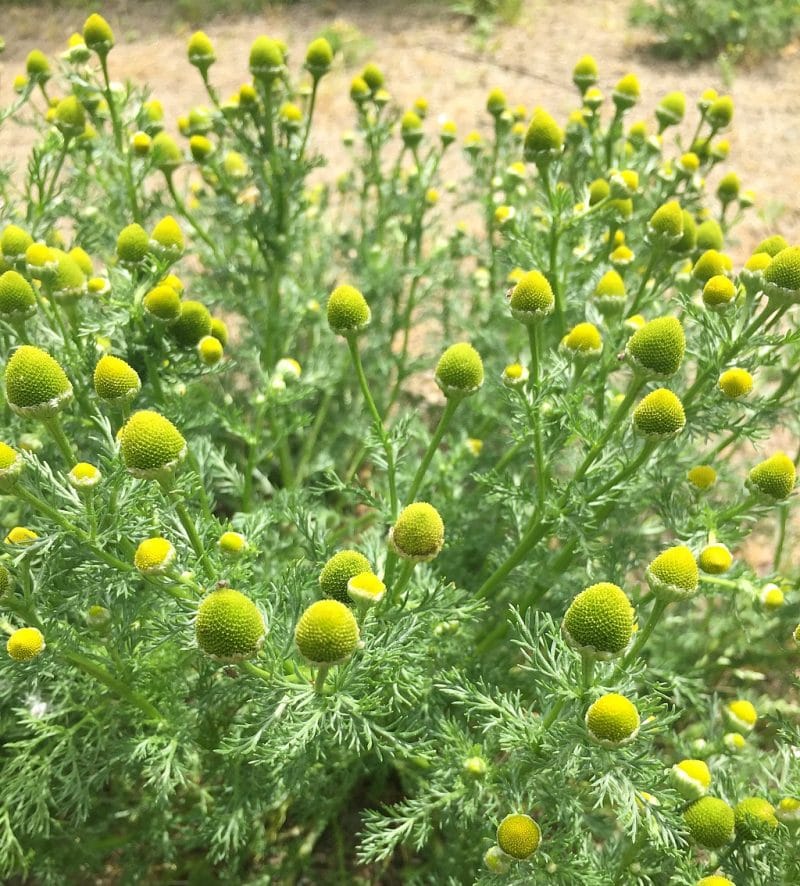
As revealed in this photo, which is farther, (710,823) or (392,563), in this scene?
(392,563)

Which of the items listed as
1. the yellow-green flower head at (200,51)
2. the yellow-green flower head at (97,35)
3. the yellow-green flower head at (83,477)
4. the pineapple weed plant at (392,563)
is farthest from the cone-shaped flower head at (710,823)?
the yellow-green flower head at (200,51)

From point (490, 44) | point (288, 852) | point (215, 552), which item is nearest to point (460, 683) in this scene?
point (215, 552)

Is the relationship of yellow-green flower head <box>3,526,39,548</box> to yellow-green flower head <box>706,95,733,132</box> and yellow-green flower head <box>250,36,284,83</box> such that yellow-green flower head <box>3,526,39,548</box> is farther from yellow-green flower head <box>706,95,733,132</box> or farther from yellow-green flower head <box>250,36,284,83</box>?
yellow-green flower head <box>706,95,733,132</box>

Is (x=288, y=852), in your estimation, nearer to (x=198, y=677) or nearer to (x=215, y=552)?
(x=198, y=677)

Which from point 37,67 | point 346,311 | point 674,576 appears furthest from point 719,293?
point 37,67

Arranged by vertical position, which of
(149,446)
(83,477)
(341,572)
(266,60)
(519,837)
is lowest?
(519,837)

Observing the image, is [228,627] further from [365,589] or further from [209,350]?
[209,350]

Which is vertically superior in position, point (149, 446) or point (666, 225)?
point (666, 225)

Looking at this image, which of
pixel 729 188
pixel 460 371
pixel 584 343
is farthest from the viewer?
pixel 729 188
